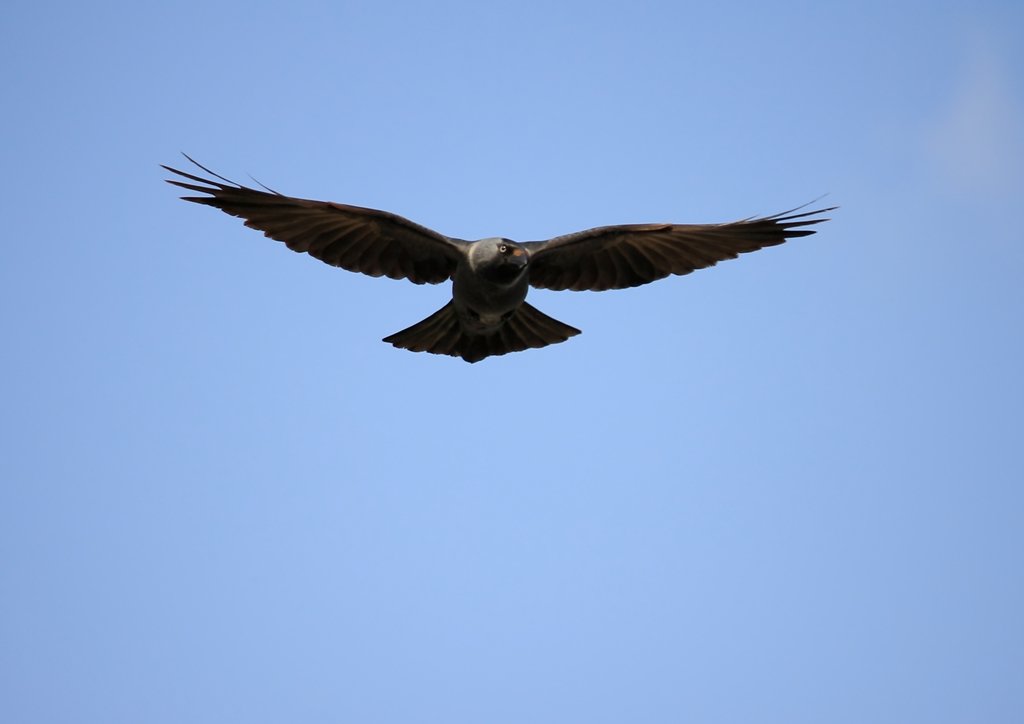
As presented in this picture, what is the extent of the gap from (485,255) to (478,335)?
4.60ft

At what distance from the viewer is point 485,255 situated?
11719 mm

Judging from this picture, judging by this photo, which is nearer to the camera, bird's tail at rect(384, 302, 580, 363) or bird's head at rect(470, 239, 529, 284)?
bird's head at rect(470, 239, 529, 284)

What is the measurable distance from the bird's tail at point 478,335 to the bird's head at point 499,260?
103 centimetres

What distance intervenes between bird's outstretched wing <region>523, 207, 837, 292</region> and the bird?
10 mm

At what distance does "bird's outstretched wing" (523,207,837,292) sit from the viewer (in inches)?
494

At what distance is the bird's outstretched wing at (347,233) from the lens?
11664mm

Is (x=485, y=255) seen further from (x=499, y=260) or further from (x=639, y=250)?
(x=639, y=250)

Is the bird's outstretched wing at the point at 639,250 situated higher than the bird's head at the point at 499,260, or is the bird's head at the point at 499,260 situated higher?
the bird's outstretched wing at the point at 639,250

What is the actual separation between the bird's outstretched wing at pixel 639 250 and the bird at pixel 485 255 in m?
0.01

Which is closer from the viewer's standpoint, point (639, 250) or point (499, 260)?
point (499, 260)

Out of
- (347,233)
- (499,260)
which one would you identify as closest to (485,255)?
(499,260)

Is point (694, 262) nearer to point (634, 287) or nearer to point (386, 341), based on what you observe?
point (634, 287)

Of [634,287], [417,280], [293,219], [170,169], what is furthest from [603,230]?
[170,169]

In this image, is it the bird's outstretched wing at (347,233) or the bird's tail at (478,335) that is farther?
the bird's tail at (478,335)
